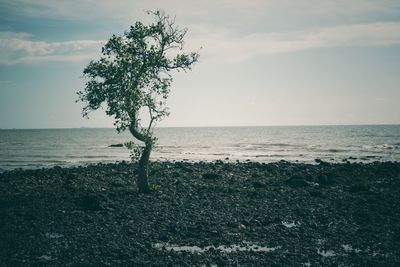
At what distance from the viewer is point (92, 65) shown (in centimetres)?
2016

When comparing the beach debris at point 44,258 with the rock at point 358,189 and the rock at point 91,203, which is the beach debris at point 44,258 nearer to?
the rock at point 91,203

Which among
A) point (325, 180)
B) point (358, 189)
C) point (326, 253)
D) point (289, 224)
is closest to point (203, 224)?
point (289, 224)

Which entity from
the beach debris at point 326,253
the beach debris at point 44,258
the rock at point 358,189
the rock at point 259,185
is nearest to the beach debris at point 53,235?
the beach debris at point 44,258

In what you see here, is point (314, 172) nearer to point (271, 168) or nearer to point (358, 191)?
point (271, 168)

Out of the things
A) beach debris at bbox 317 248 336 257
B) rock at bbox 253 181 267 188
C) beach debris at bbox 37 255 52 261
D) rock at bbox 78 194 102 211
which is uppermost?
rock at bbox 78 194 102 211

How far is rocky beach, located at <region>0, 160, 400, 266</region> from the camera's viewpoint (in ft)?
39.6

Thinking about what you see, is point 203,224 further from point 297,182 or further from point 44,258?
point 297,182

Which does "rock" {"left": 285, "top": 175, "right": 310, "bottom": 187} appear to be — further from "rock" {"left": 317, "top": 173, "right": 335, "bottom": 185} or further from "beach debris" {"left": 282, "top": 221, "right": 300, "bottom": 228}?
"beach debris" {"left": 282, "top": 221, "right": 300, "bottom": 228}

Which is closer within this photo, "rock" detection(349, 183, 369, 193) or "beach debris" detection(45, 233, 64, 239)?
"beach debris" detection(45, 233, 64, 239)

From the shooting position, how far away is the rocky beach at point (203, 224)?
476 inches

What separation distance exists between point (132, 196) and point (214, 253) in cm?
1035

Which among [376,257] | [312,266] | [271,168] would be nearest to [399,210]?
[376,257]

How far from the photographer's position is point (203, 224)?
1590 cm

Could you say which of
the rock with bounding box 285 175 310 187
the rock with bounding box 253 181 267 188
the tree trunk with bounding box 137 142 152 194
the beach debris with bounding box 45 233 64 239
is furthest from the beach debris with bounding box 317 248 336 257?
the rock with bounding box 285 175 310 187
